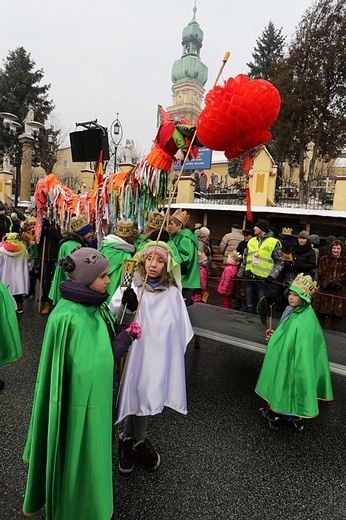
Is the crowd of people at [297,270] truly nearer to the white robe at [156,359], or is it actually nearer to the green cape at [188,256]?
the green cape at [188,256]

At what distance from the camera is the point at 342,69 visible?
50.1 ft

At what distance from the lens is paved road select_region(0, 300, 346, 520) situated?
7.30 ft

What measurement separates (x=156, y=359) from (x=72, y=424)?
84cm

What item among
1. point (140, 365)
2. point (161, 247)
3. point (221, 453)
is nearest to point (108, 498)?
point (140, 365)

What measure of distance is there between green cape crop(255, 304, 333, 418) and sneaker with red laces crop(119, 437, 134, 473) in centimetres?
133

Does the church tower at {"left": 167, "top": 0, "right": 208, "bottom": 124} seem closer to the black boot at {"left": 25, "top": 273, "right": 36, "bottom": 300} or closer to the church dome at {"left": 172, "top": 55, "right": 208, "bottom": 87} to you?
the church dome at {"left": 172, "top": 55, "right": 208, "bottom": 87}

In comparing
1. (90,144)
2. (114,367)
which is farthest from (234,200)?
(114,367)

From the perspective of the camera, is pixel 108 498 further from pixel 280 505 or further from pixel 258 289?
pixel 258 289

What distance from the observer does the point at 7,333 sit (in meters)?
3.36

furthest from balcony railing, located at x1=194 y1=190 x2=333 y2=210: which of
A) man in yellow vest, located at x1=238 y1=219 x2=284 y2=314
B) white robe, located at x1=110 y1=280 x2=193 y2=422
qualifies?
white robe, located at x1=110 y1=280 x2=193 y2=422

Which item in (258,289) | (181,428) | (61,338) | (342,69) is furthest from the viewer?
(342,69)

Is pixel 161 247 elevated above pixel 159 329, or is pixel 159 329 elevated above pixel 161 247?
pixel 161 247

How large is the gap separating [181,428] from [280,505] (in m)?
1.04

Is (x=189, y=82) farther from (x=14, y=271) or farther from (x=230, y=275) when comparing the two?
(x=14, y=271)
